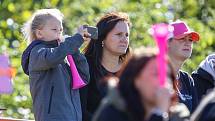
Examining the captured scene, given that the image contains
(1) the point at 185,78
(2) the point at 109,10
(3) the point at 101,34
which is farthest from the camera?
(2) the point at 109,10

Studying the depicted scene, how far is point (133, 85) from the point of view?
4062 millimetres

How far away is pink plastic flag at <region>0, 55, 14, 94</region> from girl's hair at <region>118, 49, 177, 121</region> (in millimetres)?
3168

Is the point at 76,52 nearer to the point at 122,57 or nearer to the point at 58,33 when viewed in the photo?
the point at 58,33

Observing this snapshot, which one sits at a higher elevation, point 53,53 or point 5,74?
point 53,53

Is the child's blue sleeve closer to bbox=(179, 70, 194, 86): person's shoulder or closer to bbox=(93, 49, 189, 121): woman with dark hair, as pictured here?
bbox=(179, 70, 194, 86): person's shoulder

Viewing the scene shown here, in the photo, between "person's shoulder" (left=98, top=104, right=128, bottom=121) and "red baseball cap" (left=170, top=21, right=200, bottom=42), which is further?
"red baseball cap" (left=170, top=21, right=200, bottom=42)

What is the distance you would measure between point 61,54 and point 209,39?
6679 millimetres

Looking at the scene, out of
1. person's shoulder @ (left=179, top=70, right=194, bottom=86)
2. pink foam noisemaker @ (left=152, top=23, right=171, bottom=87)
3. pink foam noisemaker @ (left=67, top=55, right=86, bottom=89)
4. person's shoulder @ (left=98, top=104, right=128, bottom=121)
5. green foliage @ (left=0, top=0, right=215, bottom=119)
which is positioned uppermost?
pink foam noisemaker @ (left=152, top=23, right=171, bottom=87)

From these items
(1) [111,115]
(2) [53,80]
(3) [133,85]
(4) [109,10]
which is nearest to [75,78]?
(2) [53,80]

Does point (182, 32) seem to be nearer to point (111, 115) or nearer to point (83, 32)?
point (83, 32)

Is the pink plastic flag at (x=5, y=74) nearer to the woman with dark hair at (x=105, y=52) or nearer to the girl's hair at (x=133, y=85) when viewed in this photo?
the woman with dark hair at (x=105, y=52)

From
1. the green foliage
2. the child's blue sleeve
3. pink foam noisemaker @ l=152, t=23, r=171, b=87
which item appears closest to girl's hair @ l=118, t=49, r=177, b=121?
pink foam noisemaker @ l=152, t=23, r=171, b=87

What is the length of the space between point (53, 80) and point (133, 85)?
2483mm

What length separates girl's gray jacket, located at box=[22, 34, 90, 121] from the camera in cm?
636
